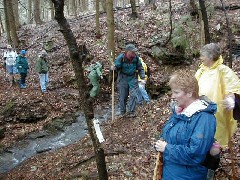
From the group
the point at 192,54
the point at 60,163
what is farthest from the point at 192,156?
the point at 192,54

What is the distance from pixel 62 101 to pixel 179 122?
37.4ft

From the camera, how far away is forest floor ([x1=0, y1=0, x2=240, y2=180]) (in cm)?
643

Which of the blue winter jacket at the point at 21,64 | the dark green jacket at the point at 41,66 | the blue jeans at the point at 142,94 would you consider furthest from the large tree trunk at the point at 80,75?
the blue winter jacket at the point at 21,64

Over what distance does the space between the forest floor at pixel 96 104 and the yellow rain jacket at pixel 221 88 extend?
391 millimetres

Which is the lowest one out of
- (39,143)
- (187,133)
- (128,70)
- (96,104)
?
(39,143)

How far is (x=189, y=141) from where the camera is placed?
2.74 m

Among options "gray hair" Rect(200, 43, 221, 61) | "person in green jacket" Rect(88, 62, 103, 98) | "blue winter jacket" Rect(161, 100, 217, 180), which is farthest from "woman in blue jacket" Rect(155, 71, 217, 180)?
"person in green jacket" Rect(88, 62, 103, 98)

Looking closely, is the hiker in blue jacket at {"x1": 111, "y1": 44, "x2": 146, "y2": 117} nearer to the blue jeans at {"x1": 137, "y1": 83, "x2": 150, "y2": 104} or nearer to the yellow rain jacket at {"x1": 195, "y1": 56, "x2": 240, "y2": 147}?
the blue jeans at {"x1": 137, "y1": 83, "x2": 150, "y2": 104}

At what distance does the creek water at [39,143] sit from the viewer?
959cm

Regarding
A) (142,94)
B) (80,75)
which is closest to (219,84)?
(80,75)

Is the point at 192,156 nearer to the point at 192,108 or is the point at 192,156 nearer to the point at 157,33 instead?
the point at 192,108

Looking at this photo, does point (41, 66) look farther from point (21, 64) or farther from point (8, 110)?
point (8, 110)

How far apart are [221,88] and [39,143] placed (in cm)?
787

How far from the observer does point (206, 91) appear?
438cm
